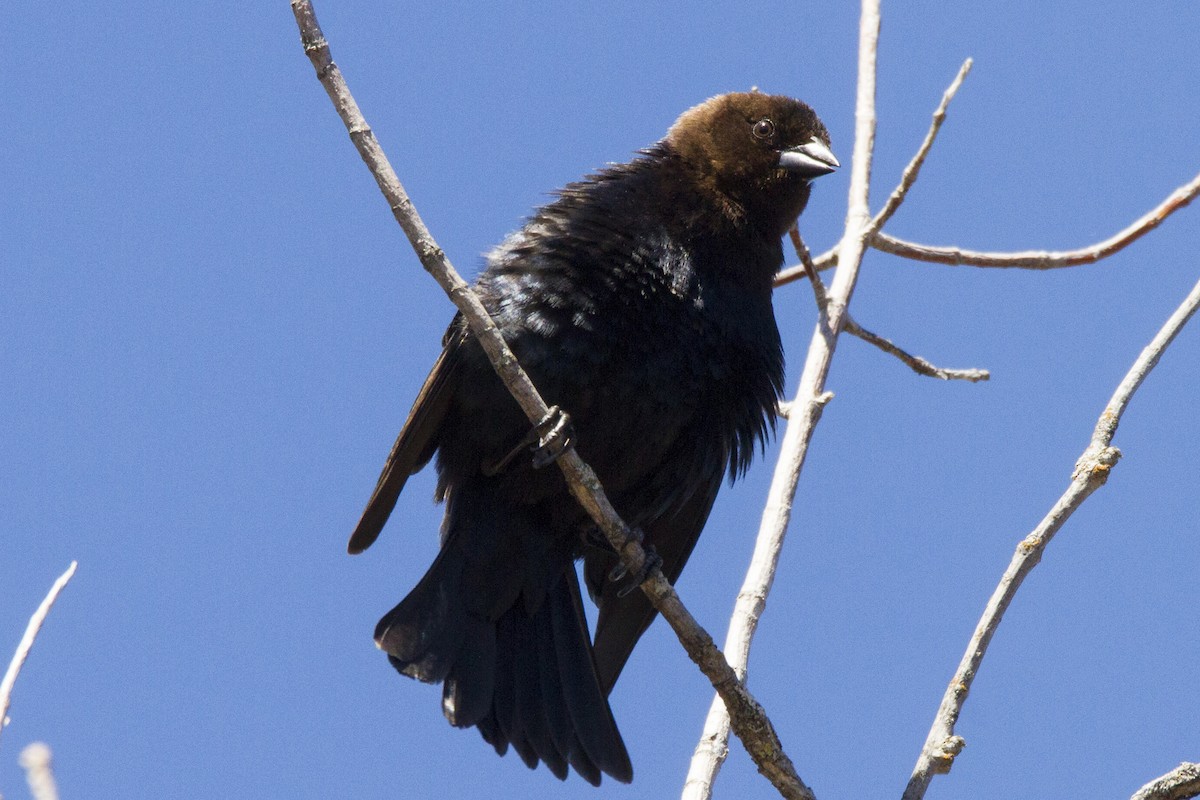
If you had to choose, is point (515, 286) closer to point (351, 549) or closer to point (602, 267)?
point (602, 267)

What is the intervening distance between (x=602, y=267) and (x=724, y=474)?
2.48ft

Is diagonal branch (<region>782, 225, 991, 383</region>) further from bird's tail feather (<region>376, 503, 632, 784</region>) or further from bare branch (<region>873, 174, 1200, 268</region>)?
bird's tail feather (<region>376, 503, 632, 784</region>)

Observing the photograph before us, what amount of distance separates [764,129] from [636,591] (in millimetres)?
1513

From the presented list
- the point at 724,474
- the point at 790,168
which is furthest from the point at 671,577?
the point at 790,168

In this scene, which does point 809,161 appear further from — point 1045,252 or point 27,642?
point 27,642

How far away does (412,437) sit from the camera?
11.6 feet

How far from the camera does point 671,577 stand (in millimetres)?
3975

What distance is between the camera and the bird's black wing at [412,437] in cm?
350

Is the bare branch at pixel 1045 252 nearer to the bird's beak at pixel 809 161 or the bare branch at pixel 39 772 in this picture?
the bird's beak at pixel 809 161

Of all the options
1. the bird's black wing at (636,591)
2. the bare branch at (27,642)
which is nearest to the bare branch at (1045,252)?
the bird's black wing at (636,591)

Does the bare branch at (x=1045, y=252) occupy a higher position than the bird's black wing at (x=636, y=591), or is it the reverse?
the bare branch at (x=1045, y=252)

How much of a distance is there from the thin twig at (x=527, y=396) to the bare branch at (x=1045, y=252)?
1.43 meters

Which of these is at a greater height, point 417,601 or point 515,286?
point 515,286

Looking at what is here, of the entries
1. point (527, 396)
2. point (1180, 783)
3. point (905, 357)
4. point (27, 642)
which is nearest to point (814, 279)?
point (905, 357)
